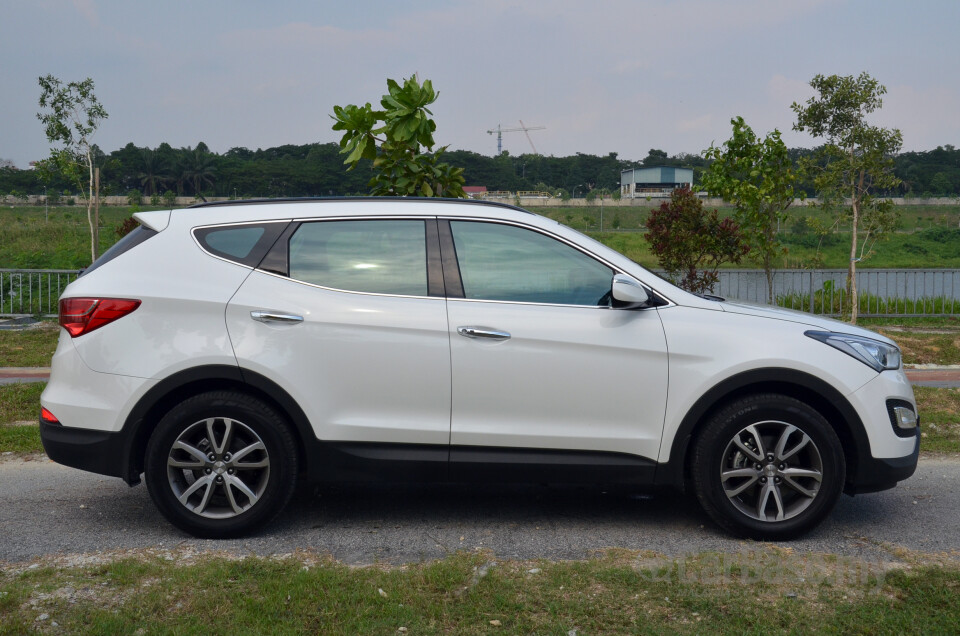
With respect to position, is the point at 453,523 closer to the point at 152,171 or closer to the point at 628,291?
the point at 628,291

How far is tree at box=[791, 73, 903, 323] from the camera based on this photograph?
15.7 m

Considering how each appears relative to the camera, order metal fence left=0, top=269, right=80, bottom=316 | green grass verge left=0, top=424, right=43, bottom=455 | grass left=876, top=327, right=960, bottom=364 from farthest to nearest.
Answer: metal fence left=0, top=269, right=80, bottom=316 → grass left=876, top=327, right=960, bottom=364 → green grass verge left=0, top=424, right=43, bottom=455

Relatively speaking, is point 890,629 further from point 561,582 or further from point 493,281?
point 493,281

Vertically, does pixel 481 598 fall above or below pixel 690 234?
below

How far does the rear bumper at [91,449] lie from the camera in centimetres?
464

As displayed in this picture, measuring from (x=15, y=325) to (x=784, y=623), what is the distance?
15.4 meters

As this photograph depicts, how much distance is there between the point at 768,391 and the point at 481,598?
1991 mm

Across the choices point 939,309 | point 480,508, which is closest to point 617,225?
point 939,309

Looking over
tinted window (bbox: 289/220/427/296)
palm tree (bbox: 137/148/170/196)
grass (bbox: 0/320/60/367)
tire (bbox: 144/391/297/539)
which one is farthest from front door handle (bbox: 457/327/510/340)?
palm tree (bbox: 137/148/170/196)

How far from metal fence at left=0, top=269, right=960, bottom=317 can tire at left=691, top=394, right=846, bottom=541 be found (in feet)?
41.3

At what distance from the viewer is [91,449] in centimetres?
465

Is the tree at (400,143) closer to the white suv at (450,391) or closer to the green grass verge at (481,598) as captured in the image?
the white suv at (450,391)

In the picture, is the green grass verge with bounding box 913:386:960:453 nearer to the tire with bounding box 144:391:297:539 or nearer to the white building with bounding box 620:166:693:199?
the tire with bounding box 144:391:297:539

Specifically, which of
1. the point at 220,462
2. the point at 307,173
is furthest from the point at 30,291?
the point at 220,462
